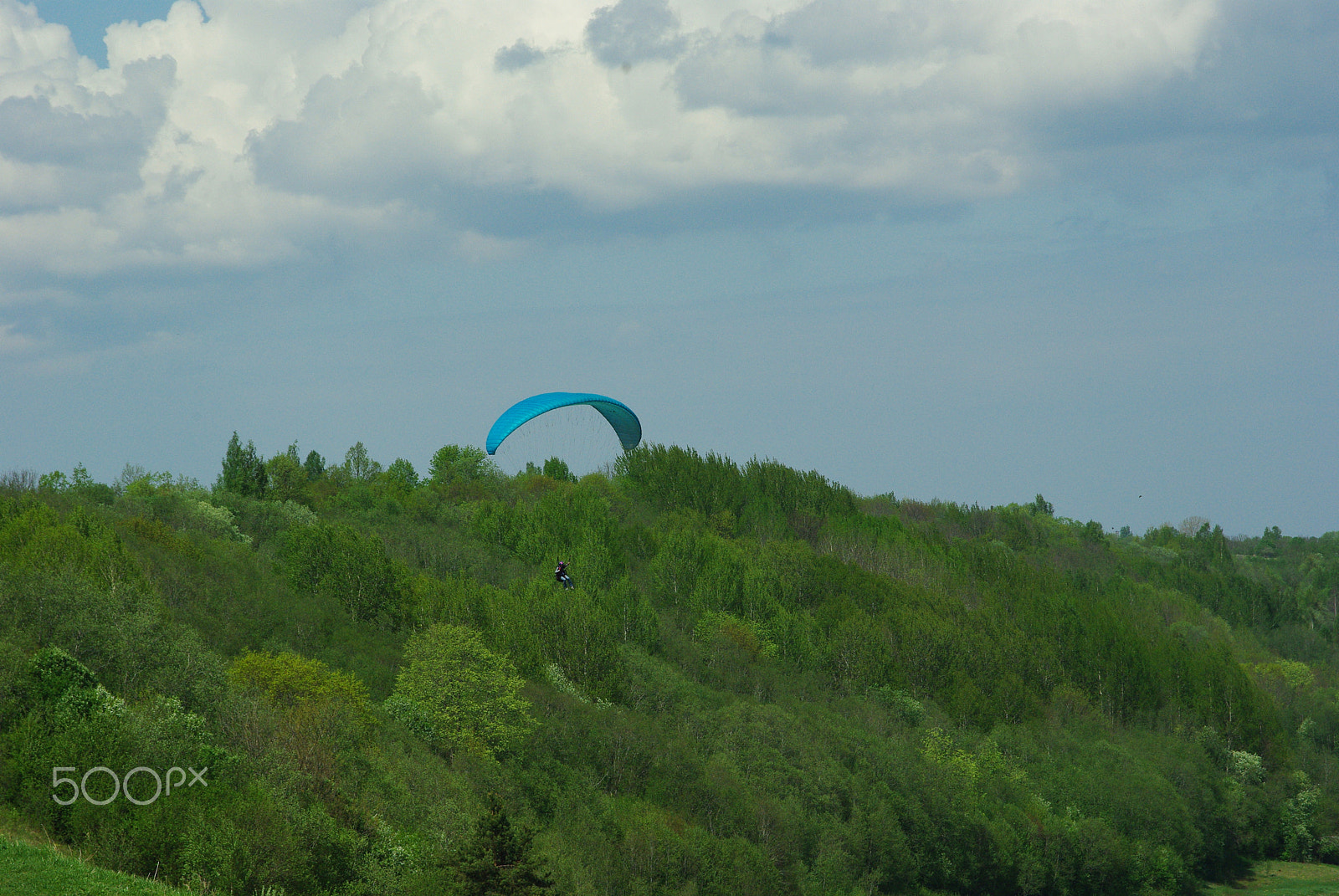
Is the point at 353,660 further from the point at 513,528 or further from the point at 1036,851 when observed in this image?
the point at 513,528

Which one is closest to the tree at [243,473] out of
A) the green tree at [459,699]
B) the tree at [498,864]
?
the green tree at [459,699]

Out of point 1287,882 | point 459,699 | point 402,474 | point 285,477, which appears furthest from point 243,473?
point 1287,882

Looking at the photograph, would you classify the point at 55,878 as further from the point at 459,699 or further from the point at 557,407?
the point at 557,407

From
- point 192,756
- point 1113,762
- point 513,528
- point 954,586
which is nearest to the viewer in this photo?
point 192,756

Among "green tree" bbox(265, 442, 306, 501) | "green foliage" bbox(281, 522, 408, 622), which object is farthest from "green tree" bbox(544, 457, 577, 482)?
"green foliage" bbox(281, 522, 408, 622)

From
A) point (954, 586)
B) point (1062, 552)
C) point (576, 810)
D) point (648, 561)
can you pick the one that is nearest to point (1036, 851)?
point (576, 810)

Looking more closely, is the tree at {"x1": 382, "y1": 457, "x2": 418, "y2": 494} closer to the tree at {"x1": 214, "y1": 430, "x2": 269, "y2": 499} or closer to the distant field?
the tree at {"x1": 214, "y1": 430, "x2": 269, "y2": 499}

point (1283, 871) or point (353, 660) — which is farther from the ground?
point (353, 660)
